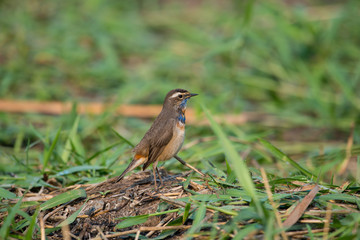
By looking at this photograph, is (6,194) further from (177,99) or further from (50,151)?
(177,99)

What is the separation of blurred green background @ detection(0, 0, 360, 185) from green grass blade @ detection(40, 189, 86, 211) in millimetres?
1666

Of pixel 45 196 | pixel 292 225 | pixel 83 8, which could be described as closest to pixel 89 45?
pixel 83 8

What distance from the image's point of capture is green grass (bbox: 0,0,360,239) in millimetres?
6164

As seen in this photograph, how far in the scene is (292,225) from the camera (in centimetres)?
384

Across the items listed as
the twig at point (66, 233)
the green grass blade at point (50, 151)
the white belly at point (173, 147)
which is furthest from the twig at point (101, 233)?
the green grass blade at point (50, 151)

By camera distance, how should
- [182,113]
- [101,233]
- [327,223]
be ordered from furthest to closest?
[182,113] < [101,233] < [327,223]

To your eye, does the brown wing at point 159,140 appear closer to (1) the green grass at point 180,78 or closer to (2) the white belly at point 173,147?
(2) the white belly at point 173,147

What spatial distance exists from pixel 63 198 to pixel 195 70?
6.61 meters

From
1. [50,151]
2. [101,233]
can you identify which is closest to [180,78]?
[50,151]

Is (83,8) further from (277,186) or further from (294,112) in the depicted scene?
(277,186)

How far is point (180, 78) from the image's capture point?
10445 mm

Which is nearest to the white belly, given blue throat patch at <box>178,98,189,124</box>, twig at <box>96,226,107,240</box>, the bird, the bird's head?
the bird

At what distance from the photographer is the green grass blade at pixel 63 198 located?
4609mm

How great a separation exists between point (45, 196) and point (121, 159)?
4.39 ft
